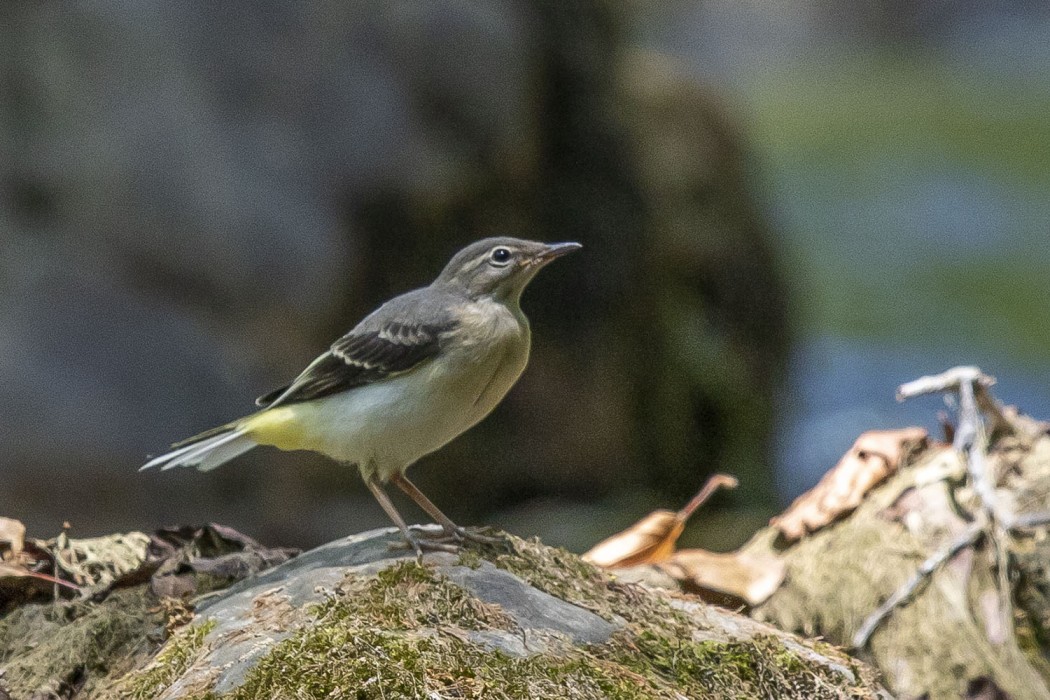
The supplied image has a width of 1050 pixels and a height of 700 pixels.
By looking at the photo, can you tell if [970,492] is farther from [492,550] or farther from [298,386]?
[298,386]

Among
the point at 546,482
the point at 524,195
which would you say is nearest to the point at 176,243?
the point at 524,195

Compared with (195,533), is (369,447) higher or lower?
higher

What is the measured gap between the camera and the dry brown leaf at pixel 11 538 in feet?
14.9

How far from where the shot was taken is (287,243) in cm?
1022

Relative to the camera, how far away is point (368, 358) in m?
4.36

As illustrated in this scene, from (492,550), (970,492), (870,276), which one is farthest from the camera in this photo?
(870,276)

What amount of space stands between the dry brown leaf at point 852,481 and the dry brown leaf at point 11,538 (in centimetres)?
344

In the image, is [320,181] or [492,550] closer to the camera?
[492,550]

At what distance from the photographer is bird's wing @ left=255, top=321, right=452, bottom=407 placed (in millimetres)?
4254

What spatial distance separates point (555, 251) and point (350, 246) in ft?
20.3

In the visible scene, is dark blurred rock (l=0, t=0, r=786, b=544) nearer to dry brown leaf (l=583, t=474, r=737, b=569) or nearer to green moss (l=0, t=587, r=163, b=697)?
dry brown leaf (l=583, t=474, r=737, b=569)

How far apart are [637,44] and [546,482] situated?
17.8 ft

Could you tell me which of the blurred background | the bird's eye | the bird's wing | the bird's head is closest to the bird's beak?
the bird's head

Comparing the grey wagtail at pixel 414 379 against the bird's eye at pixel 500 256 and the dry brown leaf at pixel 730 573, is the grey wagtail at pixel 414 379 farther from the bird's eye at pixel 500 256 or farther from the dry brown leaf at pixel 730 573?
the dry brown leaf at pixel 730 573
